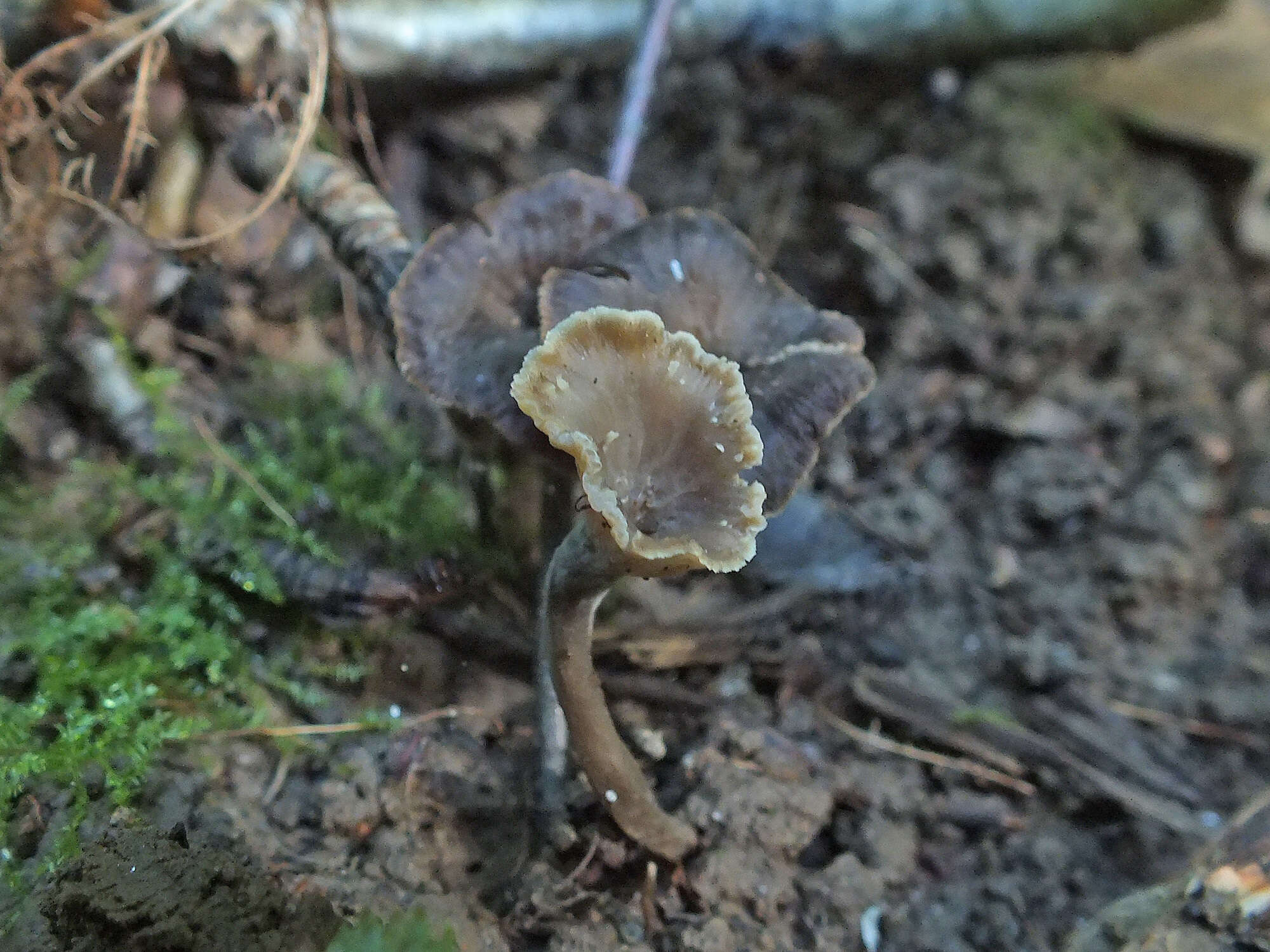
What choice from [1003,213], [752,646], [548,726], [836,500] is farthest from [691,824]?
[1003,213]

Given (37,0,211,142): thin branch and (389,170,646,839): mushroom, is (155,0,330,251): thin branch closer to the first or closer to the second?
(37,0,211,142): thin branch

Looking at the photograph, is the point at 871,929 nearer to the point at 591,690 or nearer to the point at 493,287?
the point at 591,690

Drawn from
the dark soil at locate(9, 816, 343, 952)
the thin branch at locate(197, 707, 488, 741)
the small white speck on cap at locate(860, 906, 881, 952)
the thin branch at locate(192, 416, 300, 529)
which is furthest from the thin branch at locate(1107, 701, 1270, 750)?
the thin branch at locate(192, 416, 300, 529)

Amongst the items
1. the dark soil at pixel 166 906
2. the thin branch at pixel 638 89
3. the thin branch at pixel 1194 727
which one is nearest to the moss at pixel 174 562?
the dark soil at pixel 166 906

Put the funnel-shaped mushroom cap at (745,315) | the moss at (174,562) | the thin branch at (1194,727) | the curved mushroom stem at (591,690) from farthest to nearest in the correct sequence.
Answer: the thin branch at (1194,727) → the moss at (174,562) → the funnel-shaped mushroom cap at (745,315) → the curved mushroom stem at (591,690)

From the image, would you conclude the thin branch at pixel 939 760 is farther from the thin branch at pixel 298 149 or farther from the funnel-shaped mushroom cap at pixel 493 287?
the thin branch at pixel 298 149
